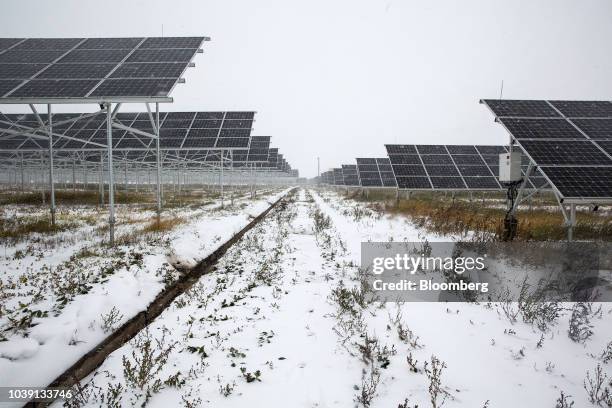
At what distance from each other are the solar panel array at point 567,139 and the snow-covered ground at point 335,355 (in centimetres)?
329

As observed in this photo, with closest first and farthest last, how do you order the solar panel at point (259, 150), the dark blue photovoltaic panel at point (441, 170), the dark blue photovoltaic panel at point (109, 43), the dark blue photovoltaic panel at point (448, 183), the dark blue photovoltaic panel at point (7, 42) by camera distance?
the dark blue photovoltaic panel at point (109, 43) < the dark blue photovoltaic panel at point (7, 42) < the dark blue photovoltaic panel at point (448, 183) < the dark blue photovoltaic panel at point (441, 170) < the solar panel at point (259, 150)

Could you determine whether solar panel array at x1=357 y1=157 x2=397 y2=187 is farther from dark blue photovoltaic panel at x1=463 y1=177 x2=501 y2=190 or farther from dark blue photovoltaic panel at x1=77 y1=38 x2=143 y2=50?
dark blue photovoltaic panel at x1=77 y1=38 x2=143 y2=50

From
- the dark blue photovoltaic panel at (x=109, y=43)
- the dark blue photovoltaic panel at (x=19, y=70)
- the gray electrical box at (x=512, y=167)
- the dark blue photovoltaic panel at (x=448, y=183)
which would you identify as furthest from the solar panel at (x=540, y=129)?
the dark blue photovoltaic panel at (x=19, y=70)

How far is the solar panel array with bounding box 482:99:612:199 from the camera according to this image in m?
6.89

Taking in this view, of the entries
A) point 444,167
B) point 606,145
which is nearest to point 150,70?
point 606,145

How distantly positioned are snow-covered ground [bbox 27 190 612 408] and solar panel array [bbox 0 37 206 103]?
18.4ft

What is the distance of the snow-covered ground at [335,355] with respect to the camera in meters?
3.04

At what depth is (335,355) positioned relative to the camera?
3.76 meters

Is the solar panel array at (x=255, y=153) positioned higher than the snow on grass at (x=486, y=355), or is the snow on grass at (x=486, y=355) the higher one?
the solar panel array at (x=255, y=153)

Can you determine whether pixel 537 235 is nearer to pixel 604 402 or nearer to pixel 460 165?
pixel 604 402

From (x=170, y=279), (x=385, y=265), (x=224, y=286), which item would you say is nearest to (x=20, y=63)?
(x=170, y=279)

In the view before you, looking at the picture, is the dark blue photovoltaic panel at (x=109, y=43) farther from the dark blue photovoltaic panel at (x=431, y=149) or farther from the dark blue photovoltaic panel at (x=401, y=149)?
the dark blue photovoltaic panel at (x=431, y=149)

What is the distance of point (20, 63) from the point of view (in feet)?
30.7

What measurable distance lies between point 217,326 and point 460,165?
18.4 m
